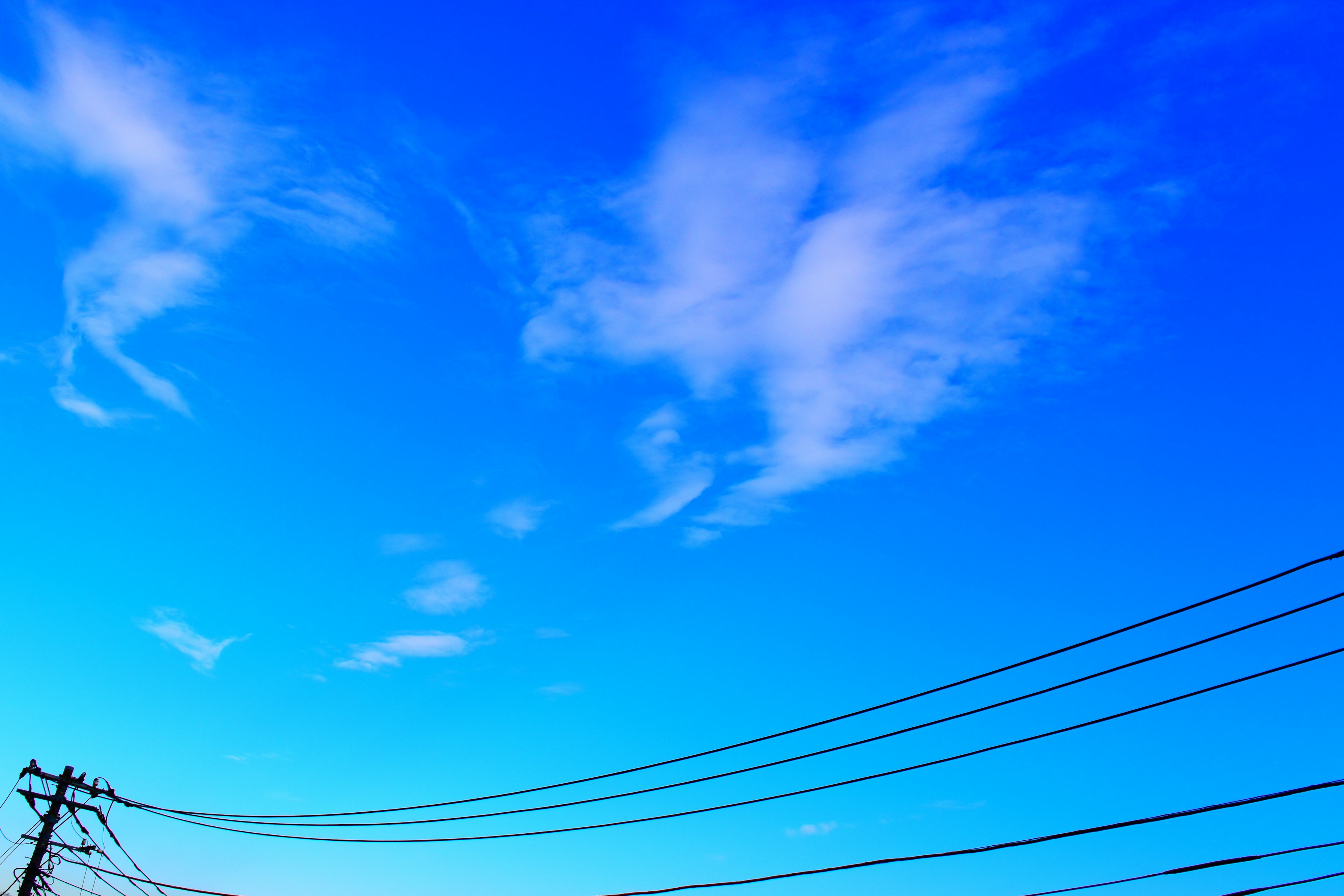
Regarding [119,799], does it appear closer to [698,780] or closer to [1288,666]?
[698,780]

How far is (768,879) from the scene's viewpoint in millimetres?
16281

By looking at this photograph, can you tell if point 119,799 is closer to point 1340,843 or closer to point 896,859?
point 896,859

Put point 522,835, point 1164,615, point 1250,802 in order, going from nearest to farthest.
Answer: point 1250,802 < point 1164,615 < point 522,835

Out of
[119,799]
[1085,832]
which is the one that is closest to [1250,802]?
[1085,832]

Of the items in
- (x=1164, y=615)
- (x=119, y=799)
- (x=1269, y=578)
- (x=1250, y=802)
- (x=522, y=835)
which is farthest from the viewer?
(x=119, y=799)

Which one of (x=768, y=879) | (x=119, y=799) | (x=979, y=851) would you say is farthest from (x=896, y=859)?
(x=119, y=799)

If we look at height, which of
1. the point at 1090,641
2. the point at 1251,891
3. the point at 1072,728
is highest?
the point at 1090,641

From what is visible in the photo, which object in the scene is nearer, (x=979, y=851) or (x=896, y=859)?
(x=979, y=851)

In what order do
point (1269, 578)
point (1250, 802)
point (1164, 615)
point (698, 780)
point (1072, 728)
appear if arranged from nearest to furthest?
1. point (1250, 802)
2. point (1269, 578)
3. point (1164, 615)
4. point (1072, 728)
5. point (698, 780)

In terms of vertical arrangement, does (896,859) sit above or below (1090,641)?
below

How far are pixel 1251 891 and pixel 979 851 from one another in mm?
3859

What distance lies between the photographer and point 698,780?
19922 millimetres

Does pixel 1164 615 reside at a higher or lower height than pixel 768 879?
higher

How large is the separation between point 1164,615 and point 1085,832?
12.0 feet
